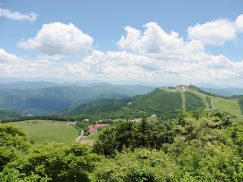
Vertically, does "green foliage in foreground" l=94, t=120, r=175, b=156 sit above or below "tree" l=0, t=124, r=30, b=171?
below

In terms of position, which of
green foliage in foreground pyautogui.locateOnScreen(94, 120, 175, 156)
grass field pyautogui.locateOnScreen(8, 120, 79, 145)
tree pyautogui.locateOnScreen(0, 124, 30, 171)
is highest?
tree pyautogui.locateOnScreen(0, 124, 30, 171)

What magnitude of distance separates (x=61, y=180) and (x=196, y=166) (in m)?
12.8

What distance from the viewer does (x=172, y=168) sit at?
24.8m

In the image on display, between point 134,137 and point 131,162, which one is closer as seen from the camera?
point 131,162

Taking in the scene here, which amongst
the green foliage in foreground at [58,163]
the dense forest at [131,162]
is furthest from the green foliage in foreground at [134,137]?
the green foliage in foreground at [58,163]

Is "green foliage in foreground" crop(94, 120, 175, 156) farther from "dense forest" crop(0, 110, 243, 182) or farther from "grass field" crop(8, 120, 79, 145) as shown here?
"grass field" crop(8, 120, 79, 145)

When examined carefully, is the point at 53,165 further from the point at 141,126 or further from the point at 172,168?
the point at 141,126

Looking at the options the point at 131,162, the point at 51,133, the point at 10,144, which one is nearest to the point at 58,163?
the point at 131,162

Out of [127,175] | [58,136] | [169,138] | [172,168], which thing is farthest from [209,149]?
[58,136]

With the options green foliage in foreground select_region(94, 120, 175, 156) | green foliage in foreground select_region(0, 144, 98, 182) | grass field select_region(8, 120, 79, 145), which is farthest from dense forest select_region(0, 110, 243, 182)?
grass field select_region(8, 120, 79, 145)

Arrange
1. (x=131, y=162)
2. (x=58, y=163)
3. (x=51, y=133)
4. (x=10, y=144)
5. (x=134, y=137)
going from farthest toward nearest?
(x=51, y=133)
(x=134, y=137)
(x=10, y=144)
(x=58, y=163)
(x=131, y=162)

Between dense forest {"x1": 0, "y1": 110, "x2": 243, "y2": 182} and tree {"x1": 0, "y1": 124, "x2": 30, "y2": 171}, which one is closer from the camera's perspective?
dense forest {"x1": 0, "y1": 110, "x2": 243, "y2": 182}

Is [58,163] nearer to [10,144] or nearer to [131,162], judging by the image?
[131,162]

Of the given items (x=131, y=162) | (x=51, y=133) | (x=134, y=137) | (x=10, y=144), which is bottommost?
(x=51, y=133)
